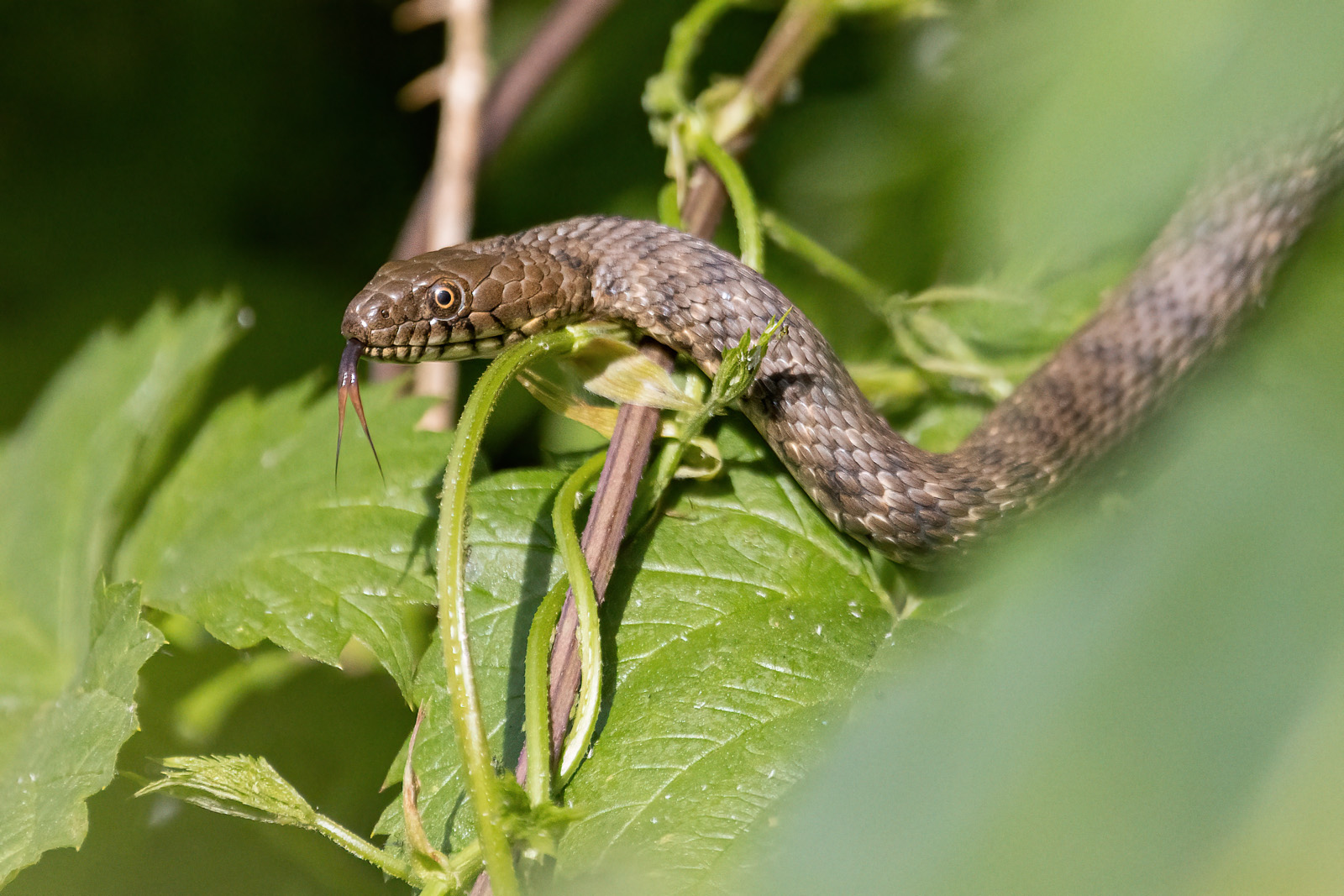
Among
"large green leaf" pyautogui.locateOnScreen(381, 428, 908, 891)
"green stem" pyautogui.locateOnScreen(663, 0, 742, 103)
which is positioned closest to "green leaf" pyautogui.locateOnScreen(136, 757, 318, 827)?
"large green leaf" pyautogui.locateOnScreen(381, 428, 908, 891)

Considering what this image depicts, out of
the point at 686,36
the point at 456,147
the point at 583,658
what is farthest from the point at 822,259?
the point at 456,147

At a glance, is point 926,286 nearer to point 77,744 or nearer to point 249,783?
point 249,783

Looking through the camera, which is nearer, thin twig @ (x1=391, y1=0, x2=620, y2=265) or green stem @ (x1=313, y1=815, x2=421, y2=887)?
green stem @ (x1=313, y1=815, x2=421, y2=887)

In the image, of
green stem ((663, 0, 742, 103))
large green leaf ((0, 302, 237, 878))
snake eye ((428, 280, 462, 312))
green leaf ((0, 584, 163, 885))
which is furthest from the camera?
green stem ((663, 0, 742, 103))

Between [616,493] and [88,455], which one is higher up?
[616,493]

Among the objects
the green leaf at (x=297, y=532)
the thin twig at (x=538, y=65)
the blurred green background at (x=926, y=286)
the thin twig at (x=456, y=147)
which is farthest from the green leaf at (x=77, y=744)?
the thin twig at (x=538, y=65)

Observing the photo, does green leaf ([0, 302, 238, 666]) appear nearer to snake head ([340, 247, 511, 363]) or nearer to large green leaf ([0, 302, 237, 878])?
large green leaf ([0, 302, 237, 878])

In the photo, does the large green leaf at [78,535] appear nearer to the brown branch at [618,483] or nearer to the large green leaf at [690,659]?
the large green leaf at [690,659]
